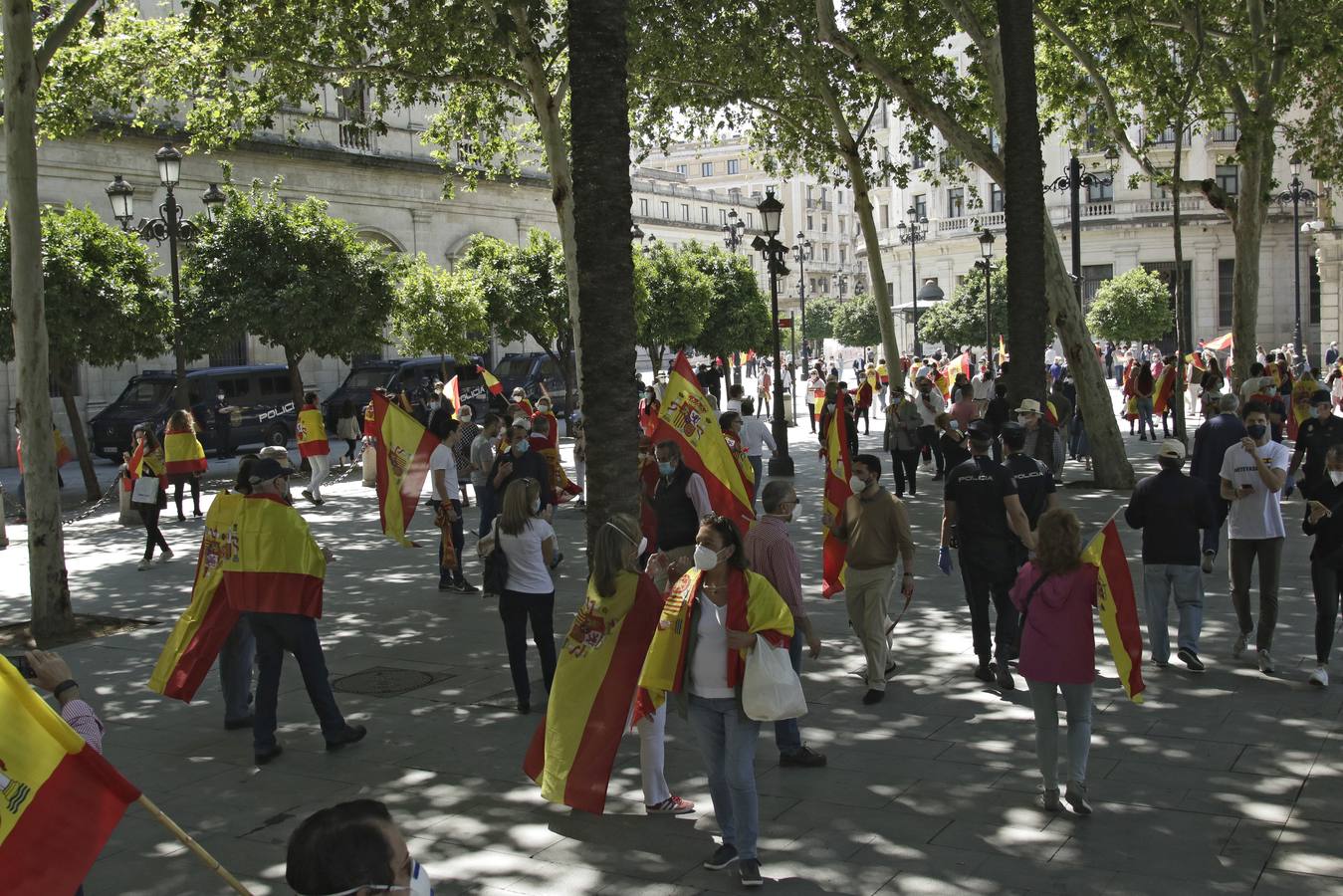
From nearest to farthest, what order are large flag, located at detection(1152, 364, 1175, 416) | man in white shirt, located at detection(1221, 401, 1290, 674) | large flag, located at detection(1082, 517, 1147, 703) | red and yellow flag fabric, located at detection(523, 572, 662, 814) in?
red and yellow flag fabric, located at detection(523, 572, 662, 814) < large flag, located at detection(1082, 517, 1147, 703) < man in white shirt, located at detection(1221, 401, 1290, 674) < large flag, located at detection(1152, 364, 1175, 416)

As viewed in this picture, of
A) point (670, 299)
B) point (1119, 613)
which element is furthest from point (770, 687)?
point (670, 299)

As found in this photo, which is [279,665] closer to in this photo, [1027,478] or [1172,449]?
[1027,478]

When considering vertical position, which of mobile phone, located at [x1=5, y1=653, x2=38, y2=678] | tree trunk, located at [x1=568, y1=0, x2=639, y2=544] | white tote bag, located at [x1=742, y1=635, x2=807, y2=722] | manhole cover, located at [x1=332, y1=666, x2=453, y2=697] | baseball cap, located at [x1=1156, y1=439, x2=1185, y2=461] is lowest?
manhole cover, located at [x1=332, y1=666, x2=453, y2=697]

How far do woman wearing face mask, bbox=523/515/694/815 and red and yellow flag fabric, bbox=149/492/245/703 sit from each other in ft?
8.46

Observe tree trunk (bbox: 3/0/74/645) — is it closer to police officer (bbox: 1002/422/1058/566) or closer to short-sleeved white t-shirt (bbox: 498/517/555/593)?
short-sleeved white t-shirt (bbox: 498/517/555/593)

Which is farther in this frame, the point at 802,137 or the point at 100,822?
the point at 802,137

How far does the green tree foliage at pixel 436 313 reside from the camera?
29.5 m

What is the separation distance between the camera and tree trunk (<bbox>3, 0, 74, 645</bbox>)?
11297mm

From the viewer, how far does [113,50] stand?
702 inches

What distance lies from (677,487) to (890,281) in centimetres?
6655

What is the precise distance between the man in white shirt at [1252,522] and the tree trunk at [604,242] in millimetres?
4167

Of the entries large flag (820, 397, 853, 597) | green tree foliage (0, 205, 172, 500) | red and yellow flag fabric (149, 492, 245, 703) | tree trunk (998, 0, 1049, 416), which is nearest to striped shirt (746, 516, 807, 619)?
large flag (820, 397, 853, 597)

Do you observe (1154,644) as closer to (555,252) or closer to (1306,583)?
(1306,583)

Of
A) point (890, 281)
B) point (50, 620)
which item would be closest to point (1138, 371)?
point (50, 620)
